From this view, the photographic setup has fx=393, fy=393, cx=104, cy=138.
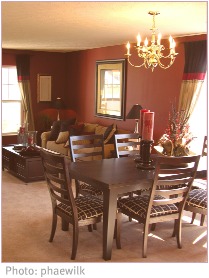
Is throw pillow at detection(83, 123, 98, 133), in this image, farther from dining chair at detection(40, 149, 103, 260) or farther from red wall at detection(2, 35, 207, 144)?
dining chair at detection(40, 149, 103, 260)

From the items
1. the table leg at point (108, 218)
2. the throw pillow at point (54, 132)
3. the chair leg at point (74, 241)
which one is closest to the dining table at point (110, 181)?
the table leg at point (108, 218)

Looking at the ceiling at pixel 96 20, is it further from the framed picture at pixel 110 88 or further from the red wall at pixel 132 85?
the framed picture at pixel 110 88

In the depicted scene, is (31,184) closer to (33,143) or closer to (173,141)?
(33,143)

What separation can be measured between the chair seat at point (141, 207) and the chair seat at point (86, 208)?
22 cm

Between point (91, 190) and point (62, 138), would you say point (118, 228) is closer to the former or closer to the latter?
point (91, 190)

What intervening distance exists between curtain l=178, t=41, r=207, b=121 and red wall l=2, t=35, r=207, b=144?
16 centimetres

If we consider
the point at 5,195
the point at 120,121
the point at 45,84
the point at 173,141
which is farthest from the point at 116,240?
the point at 45,84

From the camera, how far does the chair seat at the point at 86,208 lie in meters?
3.39

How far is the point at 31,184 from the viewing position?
5.89m

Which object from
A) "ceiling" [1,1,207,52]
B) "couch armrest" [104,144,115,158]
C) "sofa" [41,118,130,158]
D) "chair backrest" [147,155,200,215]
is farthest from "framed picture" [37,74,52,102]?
"chair backrest" [147,155,200,215]

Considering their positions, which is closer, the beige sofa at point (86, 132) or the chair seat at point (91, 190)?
the chair seat at point (91, 190)

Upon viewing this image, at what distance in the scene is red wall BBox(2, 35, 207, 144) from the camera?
6.30m

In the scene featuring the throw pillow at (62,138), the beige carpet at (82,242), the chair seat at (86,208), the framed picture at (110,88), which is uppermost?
the framed picture at (110,88)

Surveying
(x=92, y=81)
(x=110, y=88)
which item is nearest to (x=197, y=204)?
(x=110, y=88)
